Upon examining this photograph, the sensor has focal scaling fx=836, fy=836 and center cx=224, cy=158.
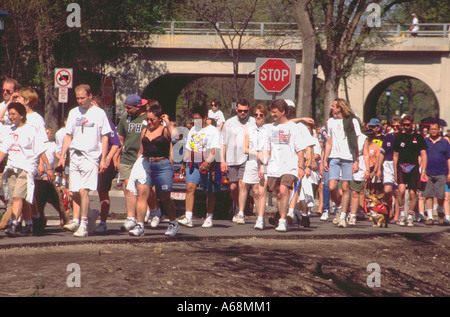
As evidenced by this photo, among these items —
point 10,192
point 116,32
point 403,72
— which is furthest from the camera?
point 403,72

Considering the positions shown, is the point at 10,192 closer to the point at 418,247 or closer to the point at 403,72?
the point at 418,247

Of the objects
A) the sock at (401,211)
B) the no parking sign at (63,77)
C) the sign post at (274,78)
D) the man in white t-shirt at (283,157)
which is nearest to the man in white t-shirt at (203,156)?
the man in white t-shirt at (283,157)

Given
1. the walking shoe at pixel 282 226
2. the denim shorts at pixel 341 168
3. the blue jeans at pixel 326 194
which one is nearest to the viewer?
the walking shoe at pixel 282 226

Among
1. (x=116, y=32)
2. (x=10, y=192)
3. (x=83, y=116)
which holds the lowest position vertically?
(x=10, y=192)

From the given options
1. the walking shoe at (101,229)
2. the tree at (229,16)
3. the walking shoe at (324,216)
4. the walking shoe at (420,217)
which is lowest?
the walking shoe at (420,217)

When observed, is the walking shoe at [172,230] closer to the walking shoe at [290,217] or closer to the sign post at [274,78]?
the walking shoe at [290,217]

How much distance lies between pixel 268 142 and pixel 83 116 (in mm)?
3023

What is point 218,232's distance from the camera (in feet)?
39.1

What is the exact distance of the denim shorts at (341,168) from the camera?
532 inches

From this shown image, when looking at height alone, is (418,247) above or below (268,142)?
below

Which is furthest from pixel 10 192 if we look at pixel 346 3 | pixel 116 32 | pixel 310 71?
pixel 116 32

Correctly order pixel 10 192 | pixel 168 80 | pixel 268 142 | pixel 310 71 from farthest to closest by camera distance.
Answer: pixel 168 80 → pixel 310 71 → pixel 268 142 → pixel 10 192
